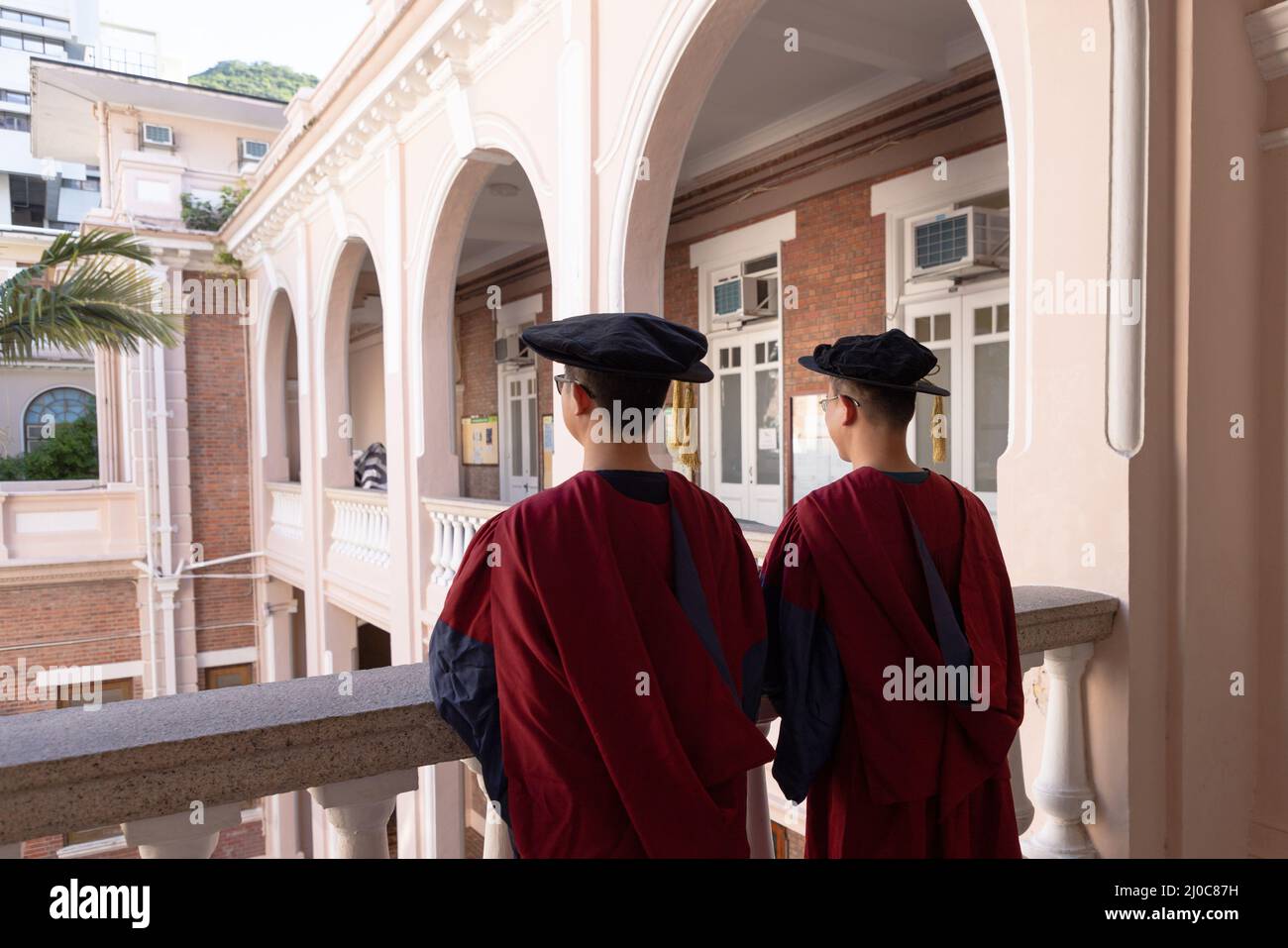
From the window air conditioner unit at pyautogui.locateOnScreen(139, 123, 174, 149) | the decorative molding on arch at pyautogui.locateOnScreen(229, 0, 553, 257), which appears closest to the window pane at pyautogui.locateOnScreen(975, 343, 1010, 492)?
the decorative molding on arch at pyautogui.locateOnScreen(229, 0, 553, 257)

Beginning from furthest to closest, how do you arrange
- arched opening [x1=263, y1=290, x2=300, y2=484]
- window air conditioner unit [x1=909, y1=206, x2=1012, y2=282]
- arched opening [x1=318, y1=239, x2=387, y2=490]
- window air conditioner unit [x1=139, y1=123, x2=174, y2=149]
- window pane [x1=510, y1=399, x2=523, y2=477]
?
window air conditioner unit [x1=139, y1=123, x2=174, y2=149], window pane [x1=510, y1=399, x2=523, y2=477], arched opening [x1=263, y1=290, x2=300, y2=484], arched opening [x1=318, y1=239, x2=387, y2=490], window air conditioner unit [x1=909, y1=206, x2=1012, y2=282]

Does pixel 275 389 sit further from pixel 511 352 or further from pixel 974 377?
pixel 974 377

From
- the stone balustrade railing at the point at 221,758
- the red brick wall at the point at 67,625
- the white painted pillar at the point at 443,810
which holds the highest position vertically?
the stone balustrade railing at the point at 221,758

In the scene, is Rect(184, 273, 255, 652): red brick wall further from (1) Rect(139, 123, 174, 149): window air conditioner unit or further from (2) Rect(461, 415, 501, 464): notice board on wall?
(2) Rect(461, 415, 501, 464): notice board on wall

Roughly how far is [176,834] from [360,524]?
9156 millimetres

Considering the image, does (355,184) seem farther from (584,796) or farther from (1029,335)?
(584,796)

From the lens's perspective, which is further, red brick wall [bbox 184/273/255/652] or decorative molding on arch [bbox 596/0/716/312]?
red brick wall [bbox 184/273/255/652]

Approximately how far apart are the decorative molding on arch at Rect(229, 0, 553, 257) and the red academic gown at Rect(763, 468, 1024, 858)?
18.2 feet

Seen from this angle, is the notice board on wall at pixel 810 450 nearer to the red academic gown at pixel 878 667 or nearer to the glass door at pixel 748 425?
the glass door at pixel 748 425

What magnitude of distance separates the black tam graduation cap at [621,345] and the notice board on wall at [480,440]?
14.2m

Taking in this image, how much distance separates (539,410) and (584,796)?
1281 cm

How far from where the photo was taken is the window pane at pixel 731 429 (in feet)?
33.9

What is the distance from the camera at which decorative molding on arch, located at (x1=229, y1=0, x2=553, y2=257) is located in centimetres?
661

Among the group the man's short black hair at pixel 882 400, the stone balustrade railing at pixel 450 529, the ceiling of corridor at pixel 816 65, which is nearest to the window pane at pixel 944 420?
the ceiling of corridor at pixel 816 65
